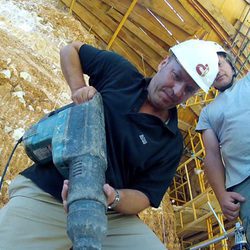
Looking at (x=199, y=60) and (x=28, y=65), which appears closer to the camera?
(x=199, y=60)

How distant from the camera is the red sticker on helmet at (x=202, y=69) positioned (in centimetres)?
249

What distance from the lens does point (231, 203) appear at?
286 centimetres

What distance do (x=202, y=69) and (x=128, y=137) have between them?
2.00 feet

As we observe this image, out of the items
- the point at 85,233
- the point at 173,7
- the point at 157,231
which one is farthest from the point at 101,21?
the point at 85,233

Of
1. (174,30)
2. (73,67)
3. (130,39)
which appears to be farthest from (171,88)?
(130,39)

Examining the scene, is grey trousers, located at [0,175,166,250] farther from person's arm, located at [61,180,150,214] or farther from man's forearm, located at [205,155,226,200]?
man's forearm, located at [205,155,226,200]

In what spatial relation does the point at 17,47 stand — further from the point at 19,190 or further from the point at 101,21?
the point at 19,190

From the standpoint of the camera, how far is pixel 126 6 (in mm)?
7840

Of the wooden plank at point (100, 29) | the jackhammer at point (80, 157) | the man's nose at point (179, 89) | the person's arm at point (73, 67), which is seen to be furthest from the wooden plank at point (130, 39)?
the jackhammer at point (80, 157)

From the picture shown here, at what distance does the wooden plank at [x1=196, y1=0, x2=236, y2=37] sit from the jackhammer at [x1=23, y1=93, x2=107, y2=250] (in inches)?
216

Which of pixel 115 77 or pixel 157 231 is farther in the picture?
pixel 157 231

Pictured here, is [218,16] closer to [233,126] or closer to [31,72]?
[31,72]

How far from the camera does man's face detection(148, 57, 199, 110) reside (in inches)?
95.7

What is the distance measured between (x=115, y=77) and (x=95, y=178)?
823 mm
